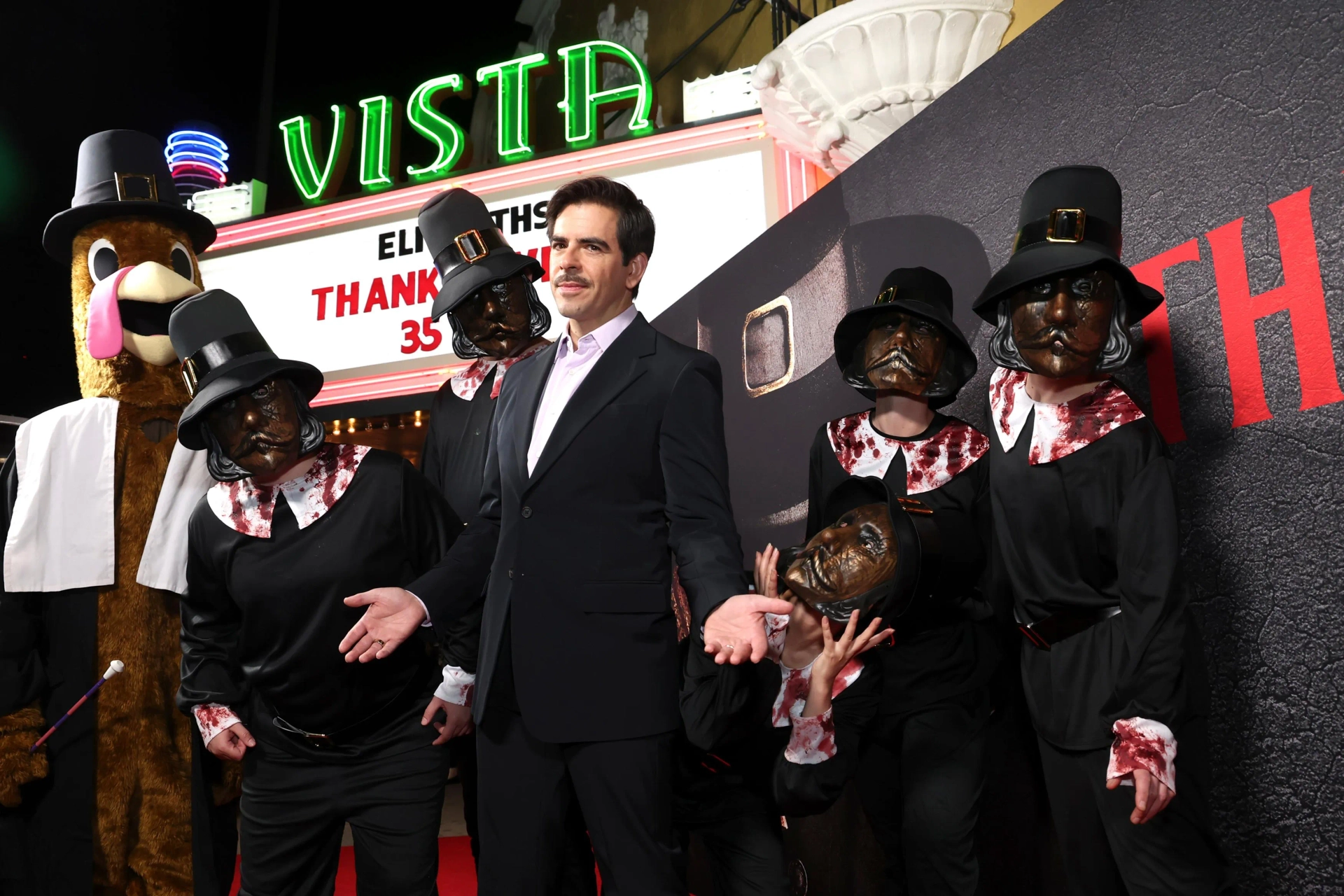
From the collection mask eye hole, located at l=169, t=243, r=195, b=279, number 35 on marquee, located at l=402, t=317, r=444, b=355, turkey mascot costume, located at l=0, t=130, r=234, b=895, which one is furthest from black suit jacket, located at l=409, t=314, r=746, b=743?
number 35 on marquee, located at l=402, t=317, r=444, b=355

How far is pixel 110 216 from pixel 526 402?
7.43 feet

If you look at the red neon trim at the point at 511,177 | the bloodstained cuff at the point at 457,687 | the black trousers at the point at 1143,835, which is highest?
the red neon trim at the point at 511,177

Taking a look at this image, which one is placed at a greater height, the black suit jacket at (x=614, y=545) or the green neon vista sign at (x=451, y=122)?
the green neon vista sign at (x=451, y=122)

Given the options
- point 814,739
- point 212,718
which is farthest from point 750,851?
point 212,718

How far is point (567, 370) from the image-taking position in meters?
2.08

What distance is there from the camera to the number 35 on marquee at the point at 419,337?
7.06m

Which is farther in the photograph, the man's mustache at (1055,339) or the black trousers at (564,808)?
the man's mustache at (1055,339)

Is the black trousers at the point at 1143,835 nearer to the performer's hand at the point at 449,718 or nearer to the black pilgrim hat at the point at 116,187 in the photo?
the performer's hand at the point at 449,718

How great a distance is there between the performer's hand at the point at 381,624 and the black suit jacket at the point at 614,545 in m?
0.18

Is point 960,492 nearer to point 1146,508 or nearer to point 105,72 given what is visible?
point 1146,508

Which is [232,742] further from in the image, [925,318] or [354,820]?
[925,318]

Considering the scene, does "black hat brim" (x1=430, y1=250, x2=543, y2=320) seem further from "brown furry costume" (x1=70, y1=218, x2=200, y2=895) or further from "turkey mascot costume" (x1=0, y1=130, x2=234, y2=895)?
"brown furry costume" (x1=70, y1=218, x2=200, y2=895)

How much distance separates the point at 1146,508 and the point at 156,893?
2.73 metres

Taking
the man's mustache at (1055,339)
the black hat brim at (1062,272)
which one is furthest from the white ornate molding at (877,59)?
the man's mustache at (1055,339)
